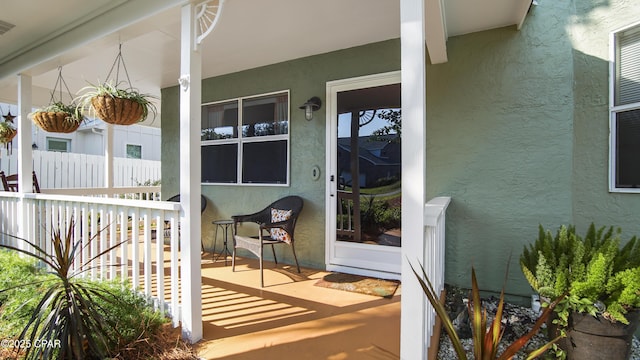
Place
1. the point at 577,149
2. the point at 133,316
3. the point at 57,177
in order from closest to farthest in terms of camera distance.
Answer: the point at 133,316
the point at 577,149
the point at 57,177

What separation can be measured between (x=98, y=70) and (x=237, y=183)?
8.11 ft

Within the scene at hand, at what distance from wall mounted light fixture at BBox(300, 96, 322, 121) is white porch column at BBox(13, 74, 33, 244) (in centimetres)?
325

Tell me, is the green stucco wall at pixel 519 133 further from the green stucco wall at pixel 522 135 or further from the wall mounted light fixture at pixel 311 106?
the wall mounted light fixture at pixel 311 106

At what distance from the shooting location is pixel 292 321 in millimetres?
2475

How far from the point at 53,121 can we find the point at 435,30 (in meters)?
3.62

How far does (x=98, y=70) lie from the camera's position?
439 centimetres

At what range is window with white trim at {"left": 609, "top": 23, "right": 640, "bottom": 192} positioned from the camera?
2297 millimetres

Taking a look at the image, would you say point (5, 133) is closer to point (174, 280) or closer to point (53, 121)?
point (53, 121)

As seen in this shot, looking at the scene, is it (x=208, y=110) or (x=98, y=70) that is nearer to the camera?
(x=98, y=70)

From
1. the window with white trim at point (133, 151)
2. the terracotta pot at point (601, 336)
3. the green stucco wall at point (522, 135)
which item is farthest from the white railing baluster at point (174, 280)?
the window with white trim at point (133, 151)

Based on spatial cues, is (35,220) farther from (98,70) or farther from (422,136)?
(422,136)

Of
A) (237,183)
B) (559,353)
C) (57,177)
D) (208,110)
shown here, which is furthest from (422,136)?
(57,177)

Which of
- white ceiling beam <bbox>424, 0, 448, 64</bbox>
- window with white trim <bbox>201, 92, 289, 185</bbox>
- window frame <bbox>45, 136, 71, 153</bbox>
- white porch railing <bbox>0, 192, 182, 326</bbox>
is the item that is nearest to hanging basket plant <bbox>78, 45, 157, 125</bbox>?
white porch railing <bbox>0, 192, 182, 326</bbox>

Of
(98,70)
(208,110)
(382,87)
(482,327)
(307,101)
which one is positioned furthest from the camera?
(208,110)
